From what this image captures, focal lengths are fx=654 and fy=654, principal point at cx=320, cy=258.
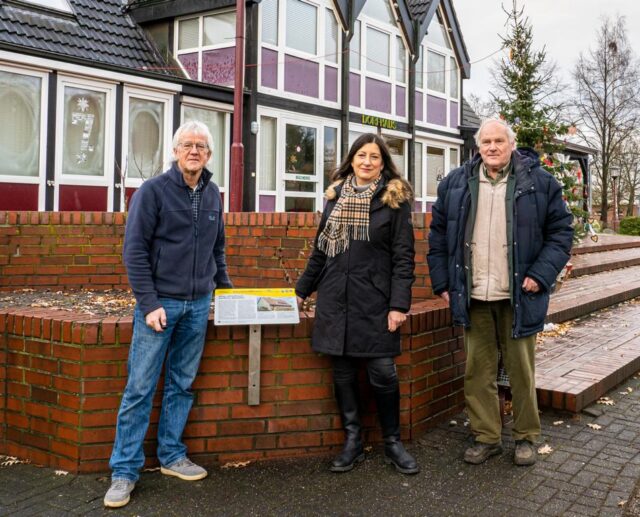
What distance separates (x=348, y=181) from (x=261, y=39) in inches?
503

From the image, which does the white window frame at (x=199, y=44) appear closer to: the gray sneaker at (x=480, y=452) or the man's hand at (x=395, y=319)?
the man's hand at (x=395, y=319)

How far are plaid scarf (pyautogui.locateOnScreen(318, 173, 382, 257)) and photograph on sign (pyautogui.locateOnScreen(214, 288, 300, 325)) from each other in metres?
0.40

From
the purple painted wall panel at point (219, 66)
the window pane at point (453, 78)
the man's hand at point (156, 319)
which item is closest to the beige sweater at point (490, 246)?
the man's hand at point (156, 319)

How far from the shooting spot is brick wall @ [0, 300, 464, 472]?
11.8ft

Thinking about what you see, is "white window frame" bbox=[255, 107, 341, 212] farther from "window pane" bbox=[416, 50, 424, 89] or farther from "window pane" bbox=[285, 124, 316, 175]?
"window pane" bbox=[416, 50, 424, 89]

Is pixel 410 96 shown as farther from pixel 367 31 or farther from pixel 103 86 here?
pixel 103 86

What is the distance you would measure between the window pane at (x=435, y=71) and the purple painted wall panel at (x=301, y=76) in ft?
18.7

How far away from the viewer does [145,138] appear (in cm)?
1377

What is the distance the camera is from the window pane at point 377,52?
19.2 metres

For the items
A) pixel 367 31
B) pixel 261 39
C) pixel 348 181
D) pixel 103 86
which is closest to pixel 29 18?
pixel 103 86

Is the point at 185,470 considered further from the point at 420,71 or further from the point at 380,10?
the point at 420,71

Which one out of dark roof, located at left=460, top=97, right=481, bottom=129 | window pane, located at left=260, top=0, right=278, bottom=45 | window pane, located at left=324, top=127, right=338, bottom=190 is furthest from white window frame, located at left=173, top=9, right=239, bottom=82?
dark roof, located at left=460, top=97, right=481, bottom=129

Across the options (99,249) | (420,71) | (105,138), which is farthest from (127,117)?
(420,71)

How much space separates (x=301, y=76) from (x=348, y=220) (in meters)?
13.9
